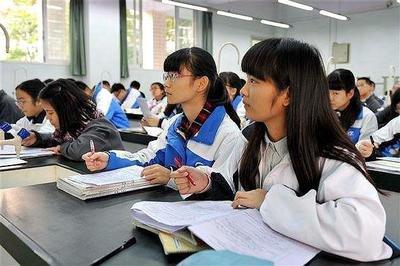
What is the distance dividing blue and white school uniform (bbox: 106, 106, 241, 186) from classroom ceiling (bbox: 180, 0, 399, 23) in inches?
274

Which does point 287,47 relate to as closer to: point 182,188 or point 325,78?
point 325,78

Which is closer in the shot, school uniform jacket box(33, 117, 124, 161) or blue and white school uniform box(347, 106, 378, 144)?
school uniform jacket box(33, 117, 124, 161)

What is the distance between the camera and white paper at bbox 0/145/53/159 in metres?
1.95

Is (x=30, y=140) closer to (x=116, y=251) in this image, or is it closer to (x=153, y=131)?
(x=153, y=131)

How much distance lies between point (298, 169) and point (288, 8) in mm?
10311

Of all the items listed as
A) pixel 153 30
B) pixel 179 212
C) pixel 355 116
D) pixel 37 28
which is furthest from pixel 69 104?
pixel 153 30

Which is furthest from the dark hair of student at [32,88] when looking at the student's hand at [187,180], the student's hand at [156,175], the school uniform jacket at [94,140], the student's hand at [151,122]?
the student's hand at [187,180]

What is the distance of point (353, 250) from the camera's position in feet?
2.40

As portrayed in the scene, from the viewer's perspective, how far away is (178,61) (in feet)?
4.88

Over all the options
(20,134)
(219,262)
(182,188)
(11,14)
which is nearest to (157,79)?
(11,14)

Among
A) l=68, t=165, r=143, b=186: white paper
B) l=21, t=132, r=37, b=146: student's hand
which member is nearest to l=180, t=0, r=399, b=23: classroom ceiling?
l=21, t=132, r=37, b=146: student's hand

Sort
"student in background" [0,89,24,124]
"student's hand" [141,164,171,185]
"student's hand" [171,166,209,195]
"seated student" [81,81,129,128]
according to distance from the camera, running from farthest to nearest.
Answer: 1. "seated student" [81,81,129,128]
2. "student in background" [0,89,24,124]
3. "student's hand" [141,164,171,185]
4. "student's hand" [171,166,209,195]

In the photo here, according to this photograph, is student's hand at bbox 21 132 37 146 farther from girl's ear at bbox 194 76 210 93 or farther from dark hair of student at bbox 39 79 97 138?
girl's ear at bbox 194 76 210 93

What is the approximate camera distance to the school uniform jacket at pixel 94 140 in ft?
6.11
